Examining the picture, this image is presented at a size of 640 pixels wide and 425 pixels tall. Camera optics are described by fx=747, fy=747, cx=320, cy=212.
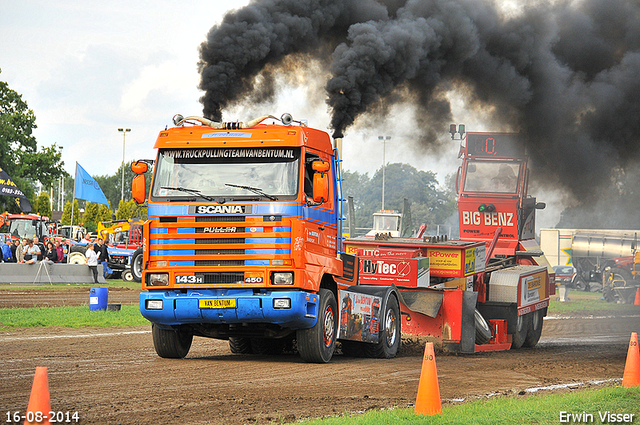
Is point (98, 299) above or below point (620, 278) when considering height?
below

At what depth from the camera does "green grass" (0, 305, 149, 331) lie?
54.4 ft

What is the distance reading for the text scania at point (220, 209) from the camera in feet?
33.9

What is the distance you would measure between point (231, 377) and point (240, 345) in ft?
11.2

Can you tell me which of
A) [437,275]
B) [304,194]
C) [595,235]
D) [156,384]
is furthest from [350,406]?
[595,235]

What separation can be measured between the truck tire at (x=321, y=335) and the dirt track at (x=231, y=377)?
187 millimetres

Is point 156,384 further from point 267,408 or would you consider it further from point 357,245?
point 357,245

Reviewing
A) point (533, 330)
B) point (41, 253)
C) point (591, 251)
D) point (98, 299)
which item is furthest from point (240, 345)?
point (591, 251)

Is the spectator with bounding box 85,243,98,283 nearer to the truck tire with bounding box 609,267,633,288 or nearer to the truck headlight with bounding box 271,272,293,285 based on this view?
the truck headlight with bounding box 271,272,293,285

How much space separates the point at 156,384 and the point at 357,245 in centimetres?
659

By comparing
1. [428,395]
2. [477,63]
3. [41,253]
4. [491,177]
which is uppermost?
[477,63]

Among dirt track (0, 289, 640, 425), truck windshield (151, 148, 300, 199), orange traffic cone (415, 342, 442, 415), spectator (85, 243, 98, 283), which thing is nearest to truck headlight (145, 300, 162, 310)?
dirt track (0, 289, 640, 425)

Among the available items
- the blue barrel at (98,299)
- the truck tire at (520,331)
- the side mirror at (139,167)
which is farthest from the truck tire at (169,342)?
the blue barrel at (98,299)

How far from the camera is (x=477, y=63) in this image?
15758 millimetres

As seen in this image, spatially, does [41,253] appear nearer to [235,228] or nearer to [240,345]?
[240,345]
